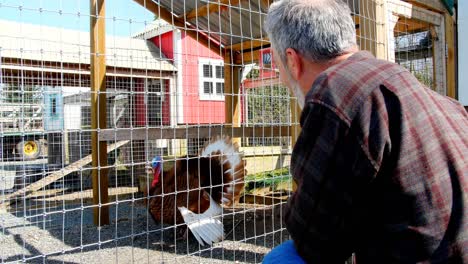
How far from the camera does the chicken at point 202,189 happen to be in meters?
3.79

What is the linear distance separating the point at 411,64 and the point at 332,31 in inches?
142

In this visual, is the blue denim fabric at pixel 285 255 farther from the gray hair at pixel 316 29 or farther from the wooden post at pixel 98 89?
the wooden post at pixel 98 89

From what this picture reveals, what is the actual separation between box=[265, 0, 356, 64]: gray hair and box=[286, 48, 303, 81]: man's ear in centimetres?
1

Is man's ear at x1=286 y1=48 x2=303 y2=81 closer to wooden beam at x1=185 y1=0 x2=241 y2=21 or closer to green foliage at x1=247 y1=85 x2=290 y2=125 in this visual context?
green foliage at x1=247 y1=85 x2=290 y2=125

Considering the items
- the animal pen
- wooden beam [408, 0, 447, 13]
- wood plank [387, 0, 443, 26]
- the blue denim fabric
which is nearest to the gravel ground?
the animal pen

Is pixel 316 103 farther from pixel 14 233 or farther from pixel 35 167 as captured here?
pixel 35 167

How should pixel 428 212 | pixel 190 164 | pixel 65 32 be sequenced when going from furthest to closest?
1. pixel 65 32
2. pixel 190 164
3. pixel 428 212

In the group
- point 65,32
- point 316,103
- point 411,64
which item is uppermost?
point 65,32

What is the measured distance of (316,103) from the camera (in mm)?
927

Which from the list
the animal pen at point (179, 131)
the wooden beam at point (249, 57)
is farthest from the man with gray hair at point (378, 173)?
the wooden beam at point (249, 57)

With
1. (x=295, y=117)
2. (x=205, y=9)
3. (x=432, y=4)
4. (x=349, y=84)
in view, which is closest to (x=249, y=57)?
(x=205, y=9)

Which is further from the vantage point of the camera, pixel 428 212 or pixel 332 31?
pixel 332 31

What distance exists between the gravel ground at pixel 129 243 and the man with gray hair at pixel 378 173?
6.35 feet

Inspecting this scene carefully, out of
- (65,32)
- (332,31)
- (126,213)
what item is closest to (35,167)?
(65,32)
